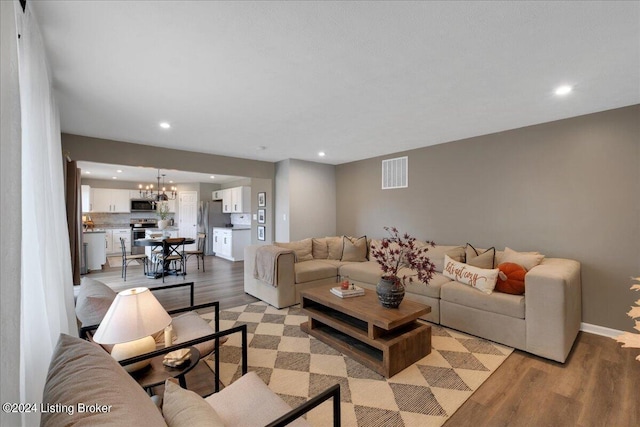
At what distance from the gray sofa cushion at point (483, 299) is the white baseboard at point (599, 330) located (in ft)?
3.45

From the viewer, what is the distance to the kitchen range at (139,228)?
8594 millimetres

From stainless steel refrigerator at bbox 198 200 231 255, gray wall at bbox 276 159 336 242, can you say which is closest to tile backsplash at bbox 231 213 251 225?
stainless steel refrigerator at bbox 198 200 231 255

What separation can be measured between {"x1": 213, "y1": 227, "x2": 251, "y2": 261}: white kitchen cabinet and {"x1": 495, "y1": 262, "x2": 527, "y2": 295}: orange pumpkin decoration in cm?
623

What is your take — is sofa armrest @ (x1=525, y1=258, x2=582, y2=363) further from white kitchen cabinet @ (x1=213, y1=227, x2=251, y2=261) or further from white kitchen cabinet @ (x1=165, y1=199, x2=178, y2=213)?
white kitchen cabinet @ (x1=165, y1=199, x2=178, y2=213)

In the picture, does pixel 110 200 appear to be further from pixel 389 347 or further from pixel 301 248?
pixel 389 347

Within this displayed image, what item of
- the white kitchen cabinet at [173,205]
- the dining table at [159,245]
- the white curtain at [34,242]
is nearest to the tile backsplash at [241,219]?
the white kitchen cabinet at [173,205]

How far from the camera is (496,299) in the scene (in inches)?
110

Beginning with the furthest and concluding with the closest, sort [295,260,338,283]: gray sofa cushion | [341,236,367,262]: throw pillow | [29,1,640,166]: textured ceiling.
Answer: [341,236,367,262]: throw pillow
[295,260,338,283]: gray sofa cushion
[29,1,640,166]: textured ceiling

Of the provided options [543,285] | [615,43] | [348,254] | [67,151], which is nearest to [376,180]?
[348,254]

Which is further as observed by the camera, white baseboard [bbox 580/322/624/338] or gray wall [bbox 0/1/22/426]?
white baseboard [bbox 580/322/624/338]

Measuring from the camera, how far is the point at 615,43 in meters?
1.77

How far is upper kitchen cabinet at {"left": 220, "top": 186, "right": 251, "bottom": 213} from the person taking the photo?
7.66m

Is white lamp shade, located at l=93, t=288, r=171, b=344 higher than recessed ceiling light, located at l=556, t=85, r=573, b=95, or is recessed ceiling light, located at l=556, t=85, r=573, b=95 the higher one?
recessed ceiling light, located at l=556, t=85, r=573, b=95

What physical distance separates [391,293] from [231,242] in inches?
235
